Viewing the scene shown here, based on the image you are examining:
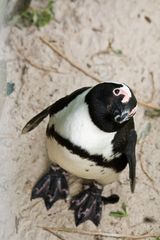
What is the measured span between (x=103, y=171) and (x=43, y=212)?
1.04ft

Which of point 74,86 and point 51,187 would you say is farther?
point 74,86

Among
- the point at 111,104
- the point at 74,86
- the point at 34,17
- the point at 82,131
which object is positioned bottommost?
the point at 74,86

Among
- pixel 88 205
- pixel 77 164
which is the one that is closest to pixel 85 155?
pixel 77 164

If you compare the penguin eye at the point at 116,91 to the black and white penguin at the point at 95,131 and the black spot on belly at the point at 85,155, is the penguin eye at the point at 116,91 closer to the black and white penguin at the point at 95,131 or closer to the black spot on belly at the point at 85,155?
the black and white penguin at the point at 95,131

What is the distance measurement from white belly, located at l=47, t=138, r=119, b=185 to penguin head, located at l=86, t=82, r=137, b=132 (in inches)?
6.6

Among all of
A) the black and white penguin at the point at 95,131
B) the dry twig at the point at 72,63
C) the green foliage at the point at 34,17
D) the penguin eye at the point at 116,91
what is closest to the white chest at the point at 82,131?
the black and white penguin at the point at 95,131

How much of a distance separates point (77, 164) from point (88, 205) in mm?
302

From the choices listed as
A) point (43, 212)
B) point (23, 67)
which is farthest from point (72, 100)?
point (23, 67)

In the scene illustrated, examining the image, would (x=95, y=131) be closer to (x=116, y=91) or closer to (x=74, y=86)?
(x=116, y=91)

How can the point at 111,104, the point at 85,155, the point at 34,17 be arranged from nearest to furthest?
the point at 111,104, the point at 85,155, the point at 34,17

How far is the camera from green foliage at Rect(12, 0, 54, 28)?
2.72 meters

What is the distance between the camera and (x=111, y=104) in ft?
6.07

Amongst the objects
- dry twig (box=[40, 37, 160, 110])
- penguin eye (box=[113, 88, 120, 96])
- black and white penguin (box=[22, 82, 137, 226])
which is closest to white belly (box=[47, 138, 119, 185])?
black and white penguin (box=[22, 82, 137, 226])

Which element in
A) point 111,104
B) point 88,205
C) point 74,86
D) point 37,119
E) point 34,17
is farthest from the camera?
point 34,17
